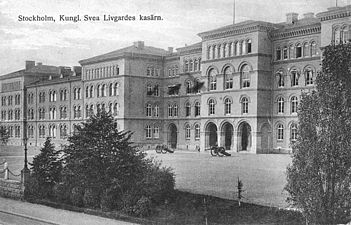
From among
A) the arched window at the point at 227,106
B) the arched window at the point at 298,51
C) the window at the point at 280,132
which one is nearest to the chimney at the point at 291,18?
the arched window at the point at 298,51

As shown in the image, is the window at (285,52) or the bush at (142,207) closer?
the bush at (142,207)

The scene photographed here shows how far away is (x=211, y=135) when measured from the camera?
2108 inches

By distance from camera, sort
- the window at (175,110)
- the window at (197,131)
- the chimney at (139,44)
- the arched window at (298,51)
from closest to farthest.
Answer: the arched window at (298,51)
the window at (197,131)
the chimney at (139,44)
the window at (175,110)

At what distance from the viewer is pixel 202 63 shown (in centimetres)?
5322

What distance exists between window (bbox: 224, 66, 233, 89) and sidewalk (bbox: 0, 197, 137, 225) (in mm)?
32263

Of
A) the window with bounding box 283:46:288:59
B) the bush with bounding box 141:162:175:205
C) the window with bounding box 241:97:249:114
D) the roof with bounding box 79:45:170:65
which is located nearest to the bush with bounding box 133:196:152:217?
the bush with bounding box 141:162:175:205

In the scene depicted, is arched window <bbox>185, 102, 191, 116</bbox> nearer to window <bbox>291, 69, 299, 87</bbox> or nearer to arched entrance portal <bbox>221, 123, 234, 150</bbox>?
arched entrance portal <bbox>221, 123, 234, 150</bbox>

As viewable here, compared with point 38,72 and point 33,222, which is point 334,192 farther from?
point 38,72

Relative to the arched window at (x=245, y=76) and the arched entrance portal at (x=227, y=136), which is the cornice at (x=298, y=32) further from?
the arched entrance portal at (x=227, y=136)

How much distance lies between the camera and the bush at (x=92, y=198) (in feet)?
61.5

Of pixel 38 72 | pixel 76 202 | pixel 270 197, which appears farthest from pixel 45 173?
pixel 38 72

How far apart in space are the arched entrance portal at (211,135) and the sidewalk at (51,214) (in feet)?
109

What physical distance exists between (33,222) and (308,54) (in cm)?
3408

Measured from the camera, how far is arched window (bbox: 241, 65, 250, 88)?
4834 cm
